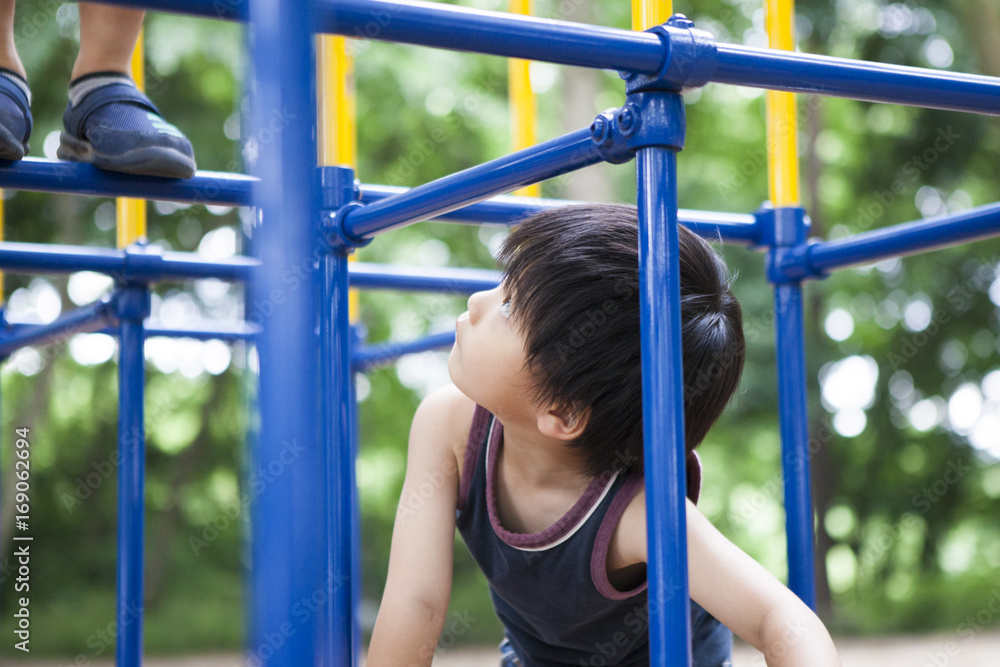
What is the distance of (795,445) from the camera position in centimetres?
130

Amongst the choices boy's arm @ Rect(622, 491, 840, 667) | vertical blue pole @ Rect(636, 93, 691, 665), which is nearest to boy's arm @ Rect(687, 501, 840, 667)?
boy's arm @ Rect(622, 491, 840, 667)

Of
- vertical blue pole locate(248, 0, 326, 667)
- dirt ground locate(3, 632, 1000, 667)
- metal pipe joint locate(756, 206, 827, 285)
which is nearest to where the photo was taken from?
vertical blue pole locate(248, 0, 326, 667)

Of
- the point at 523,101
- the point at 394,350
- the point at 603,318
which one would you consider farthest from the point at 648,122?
the point at 394,350

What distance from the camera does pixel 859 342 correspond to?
6.51 metres

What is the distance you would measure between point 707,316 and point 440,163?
560cm

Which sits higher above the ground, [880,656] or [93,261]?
[93,261]

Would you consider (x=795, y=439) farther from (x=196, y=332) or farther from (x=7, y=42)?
(x=196, y=332)

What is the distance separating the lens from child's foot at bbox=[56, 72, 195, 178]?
111 cm

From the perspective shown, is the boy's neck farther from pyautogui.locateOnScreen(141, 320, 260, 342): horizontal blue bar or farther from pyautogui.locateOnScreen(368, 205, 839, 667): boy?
pyautogui.locateOnScreen(141, 320, 260, 342): horizontal blue bar

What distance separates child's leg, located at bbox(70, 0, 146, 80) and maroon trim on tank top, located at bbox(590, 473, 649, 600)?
872mm

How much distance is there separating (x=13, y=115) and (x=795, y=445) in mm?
1088

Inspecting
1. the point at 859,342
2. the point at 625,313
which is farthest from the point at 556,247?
the point at 859,342

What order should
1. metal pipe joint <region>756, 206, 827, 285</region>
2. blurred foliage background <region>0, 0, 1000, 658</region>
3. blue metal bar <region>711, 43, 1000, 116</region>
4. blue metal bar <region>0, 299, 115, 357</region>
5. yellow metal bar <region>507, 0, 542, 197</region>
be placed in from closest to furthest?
blue metal bar <region>711, 43, 1000, 116</region>
metal pipe joint <region>756, 206, 827, 285</region>
blue metal bar <region>0, 299, 115, 357</region>
yellow metal bar <region>507, 0, 542, 197</region>
blurred foliage background <region>0, 0, 1000, 658</region>

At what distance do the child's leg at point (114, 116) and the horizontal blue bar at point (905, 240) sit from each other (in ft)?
Result: 2.83
